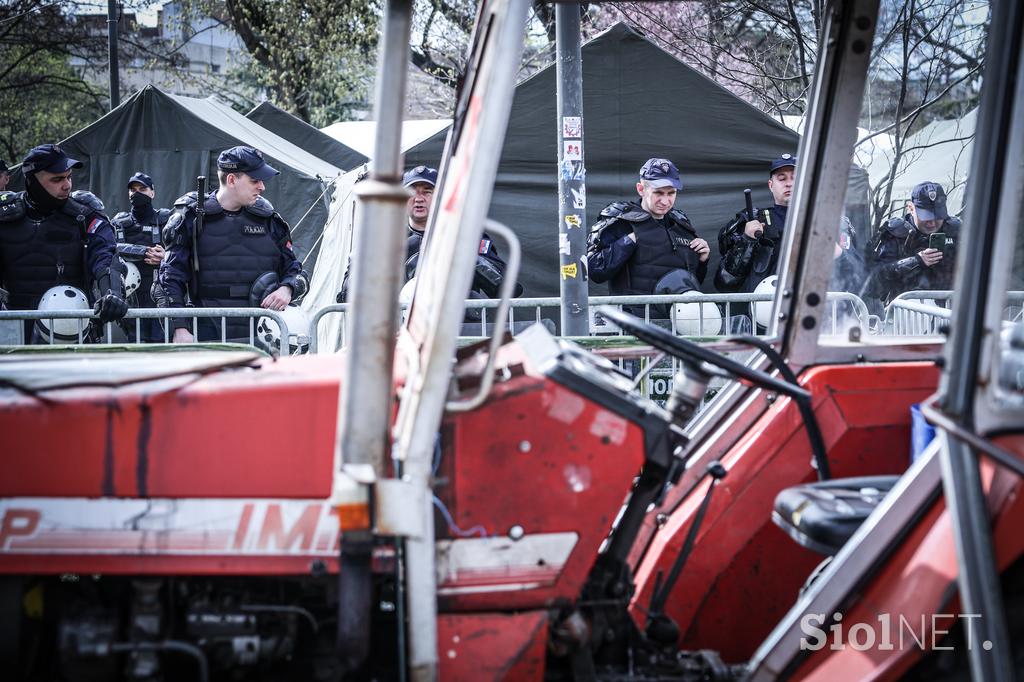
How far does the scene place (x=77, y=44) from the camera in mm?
21766

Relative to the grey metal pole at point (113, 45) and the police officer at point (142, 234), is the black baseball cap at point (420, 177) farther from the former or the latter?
the grey metal pole at point (113, 45)

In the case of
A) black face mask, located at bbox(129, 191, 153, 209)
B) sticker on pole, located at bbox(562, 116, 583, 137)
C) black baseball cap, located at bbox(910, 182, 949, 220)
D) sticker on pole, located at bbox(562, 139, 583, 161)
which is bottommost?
black face mask, located at bbox(129, 191, 153, 209)

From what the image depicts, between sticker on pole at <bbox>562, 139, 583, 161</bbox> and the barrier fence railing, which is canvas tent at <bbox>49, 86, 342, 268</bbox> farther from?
the barrier fence railing

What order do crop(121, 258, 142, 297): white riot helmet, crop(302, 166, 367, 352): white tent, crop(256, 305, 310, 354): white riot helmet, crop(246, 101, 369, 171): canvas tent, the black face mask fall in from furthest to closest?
crop(246, 101, 369, 171): canvas tent
crop(302, 166, 367, 352): white tent
the black face mask
crop(121, 258, 142, 297): white riot helmet
crop(256, 305, 310, 354): white riot helmet

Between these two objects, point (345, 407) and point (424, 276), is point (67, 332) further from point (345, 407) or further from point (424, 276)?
point (345, 407)

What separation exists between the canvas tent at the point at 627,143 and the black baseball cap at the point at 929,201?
19.3 feet

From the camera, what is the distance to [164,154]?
12.2m

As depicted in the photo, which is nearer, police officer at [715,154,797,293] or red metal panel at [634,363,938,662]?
red metal panel at [634,363,938,662]

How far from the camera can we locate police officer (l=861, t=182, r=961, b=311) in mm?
2818

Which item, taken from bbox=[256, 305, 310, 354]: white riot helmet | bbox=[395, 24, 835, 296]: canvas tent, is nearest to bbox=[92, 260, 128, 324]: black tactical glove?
bbox=[256, 305, 310, 354]: white riot helmet

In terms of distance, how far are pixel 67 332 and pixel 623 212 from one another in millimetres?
3681

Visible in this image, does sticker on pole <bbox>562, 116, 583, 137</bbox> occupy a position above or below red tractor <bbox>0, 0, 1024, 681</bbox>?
above

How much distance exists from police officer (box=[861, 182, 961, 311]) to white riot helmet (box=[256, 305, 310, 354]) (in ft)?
12.2

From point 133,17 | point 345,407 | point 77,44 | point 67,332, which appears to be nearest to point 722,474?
point 345,407
